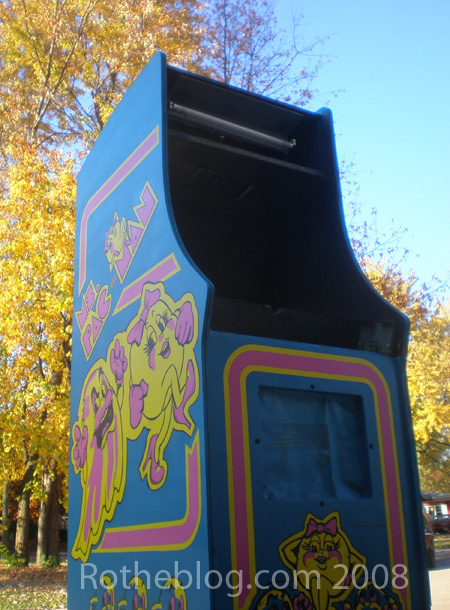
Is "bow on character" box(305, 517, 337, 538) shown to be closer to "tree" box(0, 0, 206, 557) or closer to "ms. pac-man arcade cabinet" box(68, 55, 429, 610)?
"ms. pac-man arcade cabinet" box(68, 55, 429, 610)

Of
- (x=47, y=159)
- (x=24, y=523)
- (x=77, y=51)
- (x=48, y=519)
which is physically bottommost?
(x=24, y=523)

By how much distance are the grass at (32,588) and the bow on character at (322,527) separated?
9.24 metres

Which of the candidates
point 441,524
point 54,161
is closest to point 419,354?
point 54,161

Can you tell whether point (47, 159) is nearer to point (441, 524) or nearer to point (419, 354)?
point (419, 354)

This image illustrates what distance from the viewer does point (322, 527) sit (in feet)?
8.97

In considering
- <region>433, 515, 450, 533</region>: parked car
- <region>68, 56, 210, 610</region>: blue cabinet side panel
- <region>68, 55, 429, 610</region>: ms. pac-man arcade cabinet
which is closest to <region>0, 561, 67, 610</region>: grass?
<region>68, 56, 210, 610</region>: blue cabinet side panel

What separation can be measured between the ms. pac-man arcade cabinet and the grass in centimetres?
851

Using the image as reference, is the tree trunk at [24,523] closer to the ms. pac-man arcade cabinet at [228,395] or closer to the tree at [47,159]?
the tree at [47,159]

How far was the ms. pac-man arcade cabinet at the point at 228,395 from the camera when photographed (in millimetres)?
2549

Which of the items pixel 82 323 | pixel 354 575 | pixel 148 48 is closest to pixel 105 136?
pixel 82 323

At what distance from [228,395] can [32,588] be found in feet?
41.8

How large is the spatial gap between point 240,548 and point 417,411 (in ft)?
45.3

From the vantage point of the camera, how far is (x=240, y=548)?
2.45 metres

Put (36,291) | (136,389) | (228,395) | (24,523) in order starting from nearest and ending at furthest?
(228,395), (136,389), (36,291), (24,523)
